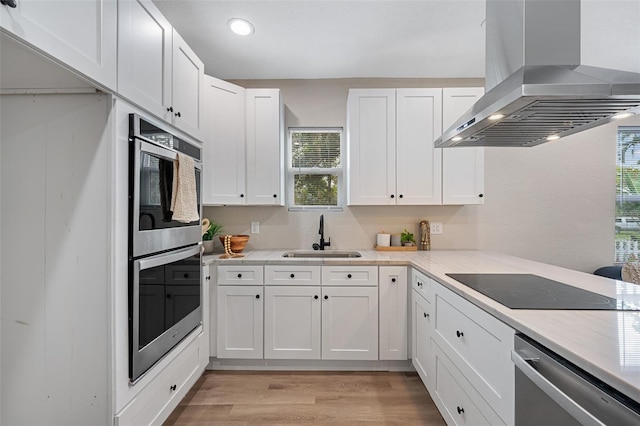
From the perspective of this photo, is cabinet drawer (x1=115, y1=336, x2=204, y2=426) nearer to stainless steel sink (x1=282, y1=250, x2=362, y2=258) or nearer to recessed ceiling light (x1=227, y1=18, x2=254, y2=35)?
stainless steel sink (x1=282, y1=250, x2=362, y2=258)

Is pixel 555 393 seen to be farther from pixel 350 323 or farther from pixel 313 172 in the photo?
pixel 313 172

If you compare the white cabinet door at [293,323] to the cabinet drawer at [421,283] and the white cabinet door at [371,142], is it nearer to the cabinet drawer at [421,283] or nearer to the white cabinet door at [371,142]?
the cabinet drawer at [421,283]

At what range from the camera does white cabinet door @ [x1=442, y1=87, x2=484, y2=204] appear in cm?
259

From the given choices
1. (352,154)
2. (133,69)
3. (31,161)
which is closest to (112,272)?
(31,161)

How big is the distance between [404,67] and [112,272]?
2.74m

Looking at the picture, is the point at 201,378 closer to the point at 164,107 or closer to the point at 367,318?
the point at 367,318

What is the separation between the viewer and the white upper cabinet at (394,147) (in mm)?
2607

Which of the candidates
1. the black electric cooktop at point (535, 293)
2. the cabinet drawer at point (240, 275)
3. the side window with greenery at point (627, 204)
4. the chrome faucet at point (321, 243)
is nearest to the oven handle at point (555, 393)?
the black electric cooktop at point (535, 293)

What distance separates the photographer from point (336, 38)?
7.66 feet

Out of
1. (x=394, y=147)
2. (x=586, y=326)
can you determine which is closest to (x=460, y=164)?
(x=394, y=147)

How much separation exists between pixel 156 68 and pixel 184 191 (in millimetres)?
666

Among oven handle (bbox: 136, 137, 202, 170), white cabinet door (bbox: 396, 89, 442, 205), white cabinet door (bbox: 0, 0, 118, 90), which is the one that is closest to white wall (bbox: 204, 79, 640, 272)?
white cabinet door (bbox: 396, 89, 442, 205)

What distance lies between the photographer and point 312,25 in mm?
2195

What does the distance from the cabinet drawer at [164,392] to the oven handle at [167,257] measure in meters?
0.59
